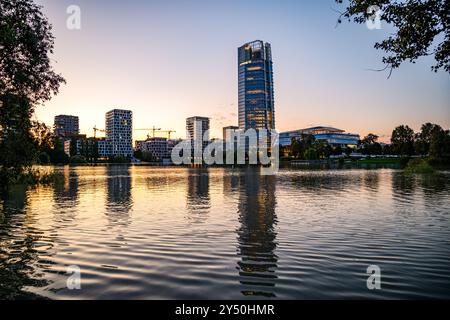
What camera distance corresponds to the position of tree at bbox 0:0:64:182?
69.9 ft

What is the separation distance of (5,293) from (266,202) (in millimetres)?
28194

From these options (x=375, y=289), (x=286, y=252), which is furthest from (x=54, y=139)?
(x=375, y=289)

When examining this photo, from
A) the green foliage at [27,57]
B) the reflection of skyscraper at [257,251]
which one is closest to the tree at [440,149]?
the reflection of skyscraper at [257,251]

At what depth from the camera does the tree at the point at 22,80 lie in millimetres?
21297

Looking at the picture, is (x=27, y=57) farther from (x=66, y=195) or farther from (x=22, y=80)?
(x=66, y=195)

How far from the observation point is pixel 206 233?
2116 centimetres

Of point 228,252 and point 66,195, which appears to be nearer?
point 228,252

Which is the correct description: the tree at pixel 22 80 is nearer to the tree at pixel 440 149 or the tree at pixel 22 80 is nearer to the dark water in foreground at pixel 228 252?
the dark water in foreground at pixel 228 252

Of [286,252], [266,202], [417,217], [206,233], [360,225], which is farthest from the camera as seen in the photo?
[266,202]

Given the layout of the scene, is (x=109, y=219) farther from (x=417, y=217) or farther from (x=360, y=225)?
(x=417, y=217)

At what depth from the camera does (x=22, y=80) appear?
22.4 metres

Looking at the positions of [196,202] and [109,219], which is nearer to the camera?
[109,219]

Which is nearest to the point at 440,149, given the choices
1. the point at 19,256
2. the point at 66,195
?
→ the point at 66,195
